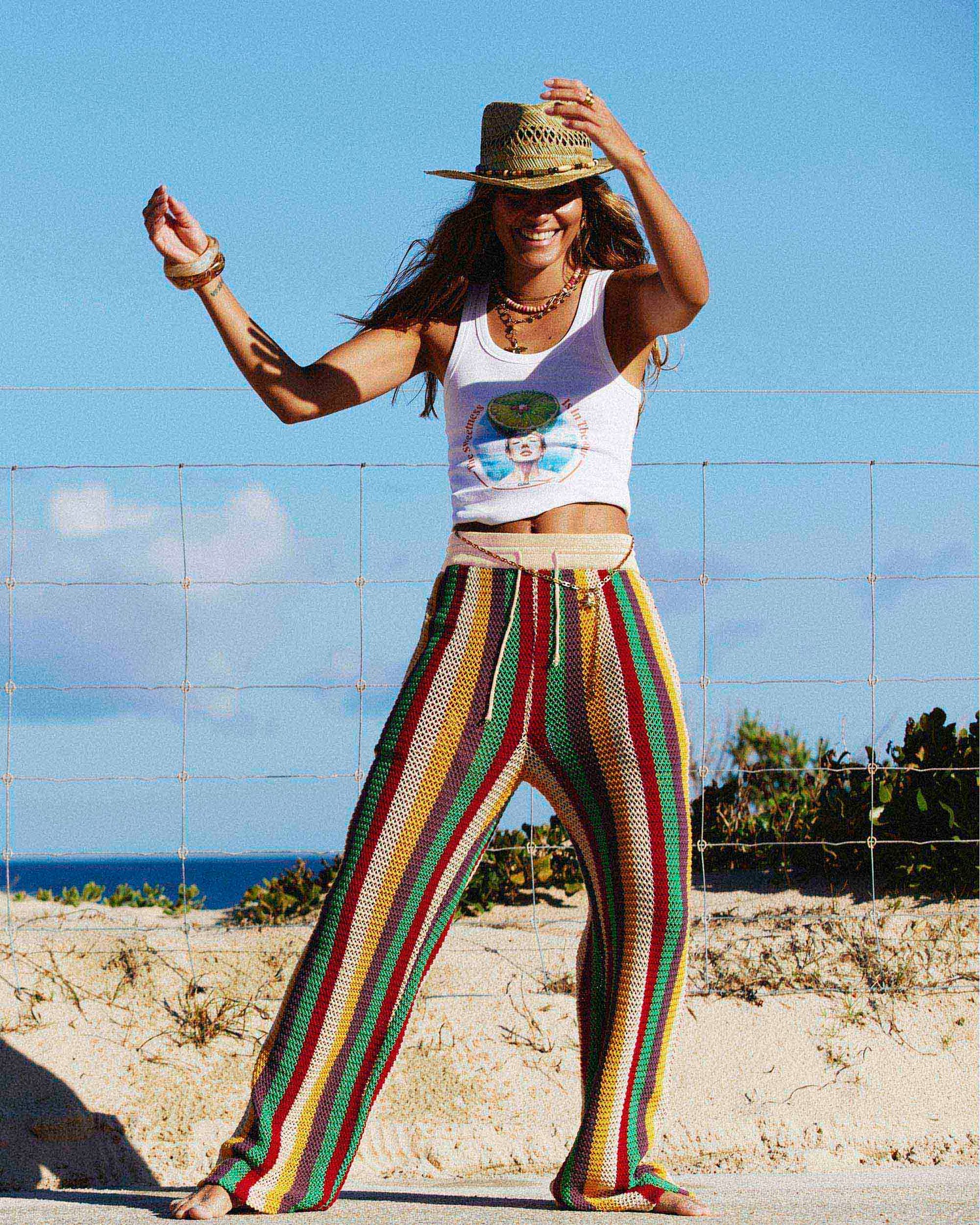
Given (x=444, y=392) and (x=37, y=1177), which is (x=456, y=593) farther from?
(x=37, y=1177)

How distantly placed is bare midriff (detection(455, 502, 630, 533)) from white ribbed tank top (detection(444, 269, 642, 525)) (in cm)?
2

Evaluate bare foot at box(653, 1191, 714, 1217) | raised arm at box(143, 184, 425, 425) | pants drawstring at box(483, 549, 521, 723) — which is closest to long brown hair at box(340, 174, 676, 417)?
raised arm at box(143, 184, 425, 425)

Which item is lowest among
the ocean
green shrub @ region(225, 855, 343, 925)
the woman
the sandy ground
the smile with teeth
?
the ocean

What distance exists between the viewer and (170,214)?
2.57 meters

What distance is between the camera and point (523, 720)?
8.67 ft

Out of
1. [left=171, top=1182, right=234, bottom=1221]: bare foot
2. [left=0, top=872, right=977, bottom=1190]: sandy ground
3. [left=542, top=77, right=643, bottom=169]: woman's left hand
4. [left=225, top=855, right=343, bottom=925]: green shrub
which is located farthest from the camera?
[left=225, top=855, right=343, bottom=925]: green shrub

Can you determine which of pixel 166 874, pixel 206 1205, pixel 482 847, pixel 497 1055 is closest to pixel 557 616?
pixel 482 847

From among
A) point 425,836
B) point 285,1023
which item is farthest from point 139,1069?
point 425,836

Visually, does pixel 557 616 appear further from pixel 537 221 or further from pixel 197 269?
pixel 197 269

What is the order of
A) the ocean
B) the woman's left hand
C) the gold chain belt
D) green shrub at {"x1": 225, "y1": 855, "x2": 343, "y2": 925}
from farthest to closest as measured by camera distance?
the ocean, green shrub at {"x1": 225, "y1": 855, "x2": 343, "y2": 925}, the gold chain belt, the woman's left hand

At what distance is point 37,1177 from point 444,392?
2389mm

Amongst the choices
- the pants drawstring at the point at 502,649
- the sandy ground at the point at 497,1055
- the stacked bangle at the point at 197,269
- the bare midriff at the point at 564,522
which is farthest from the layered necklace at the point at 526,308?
the sandy ground at the point at 497,1055

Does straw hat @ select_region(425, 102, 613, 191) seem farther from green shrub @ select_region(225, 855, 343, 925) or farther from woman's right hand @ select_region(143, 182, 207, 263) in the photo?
green shrub @ select_region(225, 855, 343, 925)

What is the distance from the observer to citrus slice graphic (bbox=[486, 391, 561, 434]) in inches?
105
